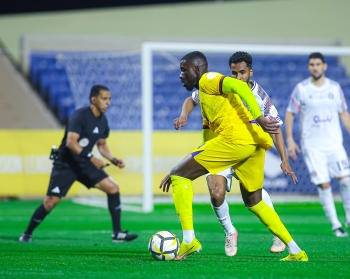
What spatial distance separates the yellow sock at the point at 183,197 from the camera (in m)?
6.42

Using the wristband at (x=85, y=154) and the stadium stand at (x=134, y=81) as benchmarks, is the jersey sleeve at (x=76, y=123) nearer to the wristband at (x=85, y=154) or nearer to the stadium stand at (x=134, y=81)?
the wristband at (x=85, y=154)

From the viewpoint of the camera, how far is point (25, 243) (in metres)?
8.55

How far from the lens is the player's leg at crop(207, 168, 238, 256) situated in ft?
22.7

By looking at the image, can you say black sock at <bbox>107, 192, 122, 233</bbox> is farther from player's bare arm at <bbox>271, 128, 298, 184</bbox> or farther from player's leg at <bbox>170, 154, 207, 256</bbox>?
player's bare arm at <bbox>271, 128, 298, 184</bbox>

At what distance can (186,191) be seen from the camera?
6.42 m

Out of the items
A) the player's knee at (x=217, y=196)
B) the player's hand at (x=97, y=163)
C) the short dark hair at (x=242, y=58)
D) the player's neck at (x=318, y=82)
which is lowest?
the player's knee at (x=217, y=196)

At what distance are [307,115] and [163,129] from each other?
8083mm

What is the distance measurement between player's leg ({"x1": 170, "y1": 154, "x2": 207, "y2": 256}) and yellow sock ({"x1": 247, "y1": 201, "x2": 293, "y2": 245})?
0.57 metres

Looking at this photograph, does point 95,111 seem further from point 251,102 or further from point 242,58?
point 251,102

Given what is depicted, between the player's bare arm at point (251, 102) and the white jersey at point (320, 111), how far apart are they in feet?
13.7

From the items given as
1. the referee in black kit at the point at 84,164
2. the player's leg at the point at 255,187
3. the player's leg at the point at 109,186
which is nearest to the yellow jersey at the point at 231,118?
the player's leg at the point at 255,187

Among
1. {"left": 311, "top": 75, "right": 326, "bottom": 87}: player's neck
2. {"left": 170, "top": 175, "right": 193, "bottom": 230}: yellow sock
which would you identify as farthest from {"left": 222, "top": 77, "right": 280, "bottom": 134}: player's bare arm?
{"left": 311, "top": 75, "right": 326, "bottom": 87}: player's neck

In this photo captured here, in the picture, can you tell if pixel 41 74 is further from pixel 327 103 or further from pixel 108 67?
pixel 327 103

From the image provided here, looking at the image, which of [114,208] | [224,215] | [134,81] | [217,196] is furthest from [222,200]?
[134,81]
